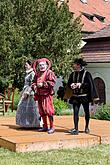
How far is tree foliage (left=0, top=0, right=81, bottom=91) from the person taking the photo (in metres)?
24.8

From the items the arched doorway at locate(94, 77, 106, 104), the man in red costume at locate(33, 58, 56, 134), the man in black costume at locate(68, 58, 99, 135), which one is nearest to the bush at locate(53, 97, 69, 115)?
the arched doorway at locate(94, 77, 106, 104)

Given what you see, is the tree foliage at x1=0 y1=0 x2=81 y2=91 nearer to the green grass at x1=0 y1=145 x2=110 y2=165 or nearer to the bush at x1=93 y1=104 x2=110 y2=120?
the bush at x1=93 y1=104 x2=110 y2=120

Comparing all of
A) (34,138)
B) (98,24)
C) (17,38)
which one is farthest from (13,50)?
(98,24)

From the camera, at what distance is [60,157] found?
853 centimetres

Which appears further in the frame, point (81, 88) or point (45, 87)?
point (45, 87)

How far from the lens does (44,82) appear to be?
10438 mm

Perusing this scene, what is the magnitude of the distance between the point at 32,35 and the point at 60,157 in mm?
17489

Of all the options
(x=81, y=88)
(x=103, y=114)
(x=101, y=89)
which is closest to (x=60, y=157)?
(x=81, y=88)

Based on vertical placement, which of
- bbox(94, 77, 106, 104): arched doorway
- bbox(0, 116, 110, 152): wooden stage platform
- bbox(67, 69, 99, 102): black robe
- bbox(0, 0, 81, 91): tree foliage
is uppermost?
bbox(0, 0, 81, 91): tree foliage

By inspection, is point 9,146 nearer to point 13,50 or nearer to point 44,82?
point 44,82

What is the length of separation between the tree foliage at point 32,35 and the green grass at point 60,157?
15.8 metres

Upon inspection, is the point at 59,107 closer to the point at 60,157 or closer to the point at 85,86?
the point at 85,86

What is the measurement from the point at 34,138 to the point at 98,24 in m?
37.3

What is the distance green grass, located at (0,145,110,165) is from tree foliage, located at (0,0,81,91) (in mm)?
15783
